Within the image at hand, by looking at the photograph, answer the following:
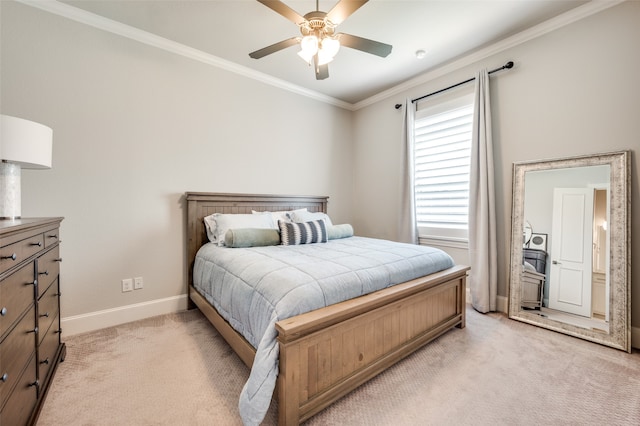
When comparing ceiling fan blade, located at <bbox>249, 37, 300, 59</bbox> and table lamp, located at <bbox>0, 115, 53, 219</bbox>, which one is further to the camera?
ceiling fan blade, located at <bbox>249, 37, 300, 59</bbox>

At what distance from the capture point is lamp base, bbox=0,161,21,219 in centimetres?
141

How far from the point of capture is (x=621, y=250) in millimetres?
2047

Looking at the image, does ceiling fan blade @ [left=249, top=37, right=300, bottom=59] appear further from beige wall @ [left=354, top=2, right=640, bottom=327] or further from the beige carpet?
the beige carpet

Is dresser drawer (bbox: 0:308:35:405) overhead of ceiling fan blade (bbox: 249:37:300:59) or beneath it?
beneath

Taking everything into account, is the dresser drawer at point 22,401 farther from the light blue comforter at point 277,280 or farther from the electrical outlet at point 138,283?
the electrical outlet at point 138,283

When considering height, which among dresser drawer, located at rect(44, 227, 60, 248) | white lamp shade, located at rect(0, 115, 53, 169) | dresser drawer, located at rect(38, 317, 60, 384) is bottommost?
dresser drawer, located at rect(38, 317, 60, 384)

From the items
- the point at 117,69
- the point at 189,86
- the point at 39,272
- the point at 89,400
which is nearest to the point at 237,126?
the point at 189,86

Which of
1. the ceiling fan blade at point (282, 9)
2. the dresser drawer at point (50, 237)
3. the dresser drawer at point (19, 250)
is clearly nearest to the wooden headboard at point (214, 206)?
the dresser drawer at point (50, 237)

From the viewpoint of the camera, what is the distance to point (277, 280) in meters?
1.48

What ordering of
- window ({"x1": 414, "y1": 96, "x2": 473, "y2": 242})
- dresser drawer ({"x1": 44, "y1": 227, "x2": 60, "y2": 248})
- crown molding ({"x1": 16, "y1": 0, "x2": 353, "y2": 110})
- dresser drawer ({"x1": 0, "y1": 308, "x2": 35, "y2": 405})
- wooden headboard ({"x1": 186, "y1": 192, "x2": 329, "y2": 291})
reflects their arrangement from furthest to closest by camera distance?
window ({"x1": 414, "y1": 96, "x2": 473, "y2": 242}) → wooden headboard ({"x1": 186, "y1": 192, "x2": 329, "y2": 291}) → crown molding ({"x1": 16, "y1": 0, "x2": 353, "y2": 110}) → dresser drawer ({"x1": 44, "y1": 227, "x2": 60, "y2": 248}) → dresser drawer ({"x1": 0, "y1": 308, "x2": 35, "y2": 405})

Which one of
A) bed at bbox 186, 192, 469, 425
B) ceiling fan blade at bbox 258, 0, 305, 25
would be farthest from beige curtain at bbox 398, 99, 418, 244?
ceiling fan blade at bbox 258, 0, 305, 25

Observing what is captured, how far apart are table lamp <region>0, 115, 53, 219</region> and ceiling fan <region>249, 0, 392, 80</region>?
4.74 ft

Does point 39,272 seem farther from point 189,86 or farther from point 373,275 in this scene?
point 189,86

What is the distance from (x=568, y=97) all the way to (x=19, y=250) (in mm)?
3857
